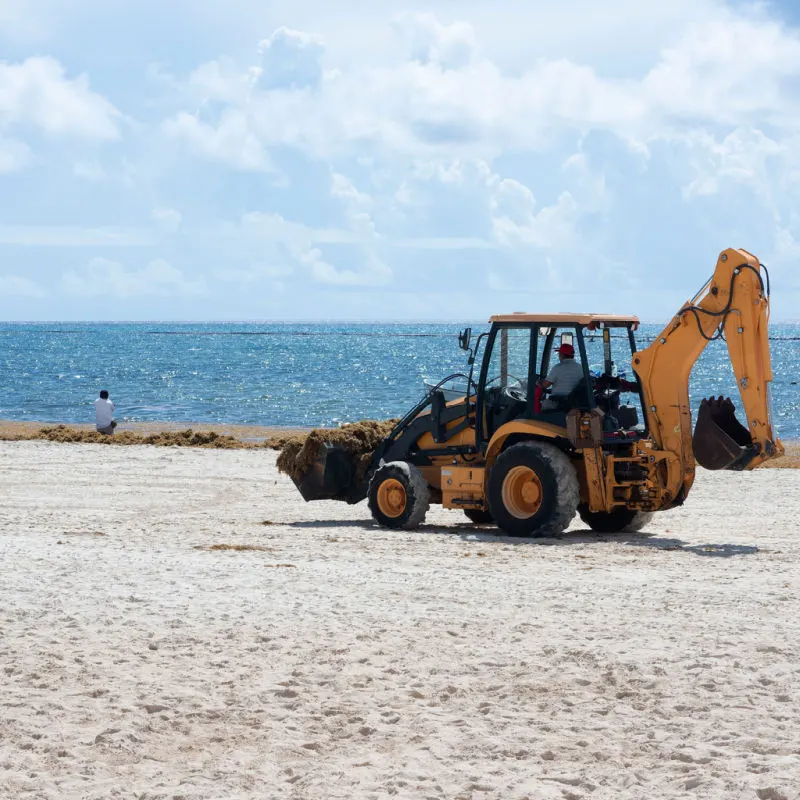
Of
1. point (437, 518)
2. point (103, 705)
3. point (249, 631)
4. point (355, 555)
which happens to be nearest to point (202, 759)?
point (103, 705)

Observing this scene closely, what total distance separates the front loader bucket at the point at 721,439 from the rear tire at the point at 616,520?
1526mm

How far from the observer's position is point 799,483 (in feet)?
64.5

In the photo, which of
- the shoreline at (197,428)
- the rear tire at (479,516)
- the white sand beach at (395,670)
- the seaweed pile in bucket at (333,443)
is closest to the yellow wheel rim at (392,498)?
the seaweed pile in bucket at (333,443)

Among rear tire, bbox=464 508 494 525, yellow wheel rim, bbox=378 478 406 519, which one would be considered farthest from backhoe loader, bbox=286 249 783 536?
rear tire, bbox=464 508 494 525

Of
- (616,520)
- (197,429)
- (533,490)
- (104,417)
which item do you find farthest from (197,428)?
(533,490)

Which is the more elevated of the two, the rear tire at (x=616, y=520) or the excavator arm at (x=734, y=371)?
the excavator arm at (x=734, y=371)

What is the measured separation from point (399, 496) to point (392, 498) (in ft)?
0.39

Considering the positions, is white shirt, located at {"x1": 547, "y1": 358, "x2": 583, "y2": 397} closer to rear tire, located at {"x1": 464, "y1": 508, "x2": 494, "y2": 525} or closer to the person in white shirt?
rear tire, located at {"x1": 464, "y1": 508, "x2": 494, "y2": 525}

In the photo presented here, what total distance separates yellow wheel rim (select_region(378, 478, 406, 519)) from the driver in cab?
85.1 inches

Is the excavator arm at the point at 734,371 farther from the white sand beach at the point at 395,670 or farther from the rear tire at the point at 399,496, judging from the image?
the rear tire at the point at 399,496

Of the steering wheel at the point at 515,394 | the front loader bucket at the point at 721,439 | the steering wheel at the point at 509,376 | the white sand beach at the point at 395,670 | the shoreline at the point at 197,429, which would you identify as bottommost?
the white sand beach at the point at 395,670

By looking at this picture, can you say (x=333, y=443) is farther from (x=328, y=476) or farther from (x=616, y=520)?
(x=616, y=520)

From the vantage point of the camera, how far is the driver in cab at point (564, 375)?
1339cm

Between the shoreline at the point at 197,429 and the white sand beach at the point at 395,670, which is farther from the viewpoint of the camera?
the shoreline at the point at 197,429
